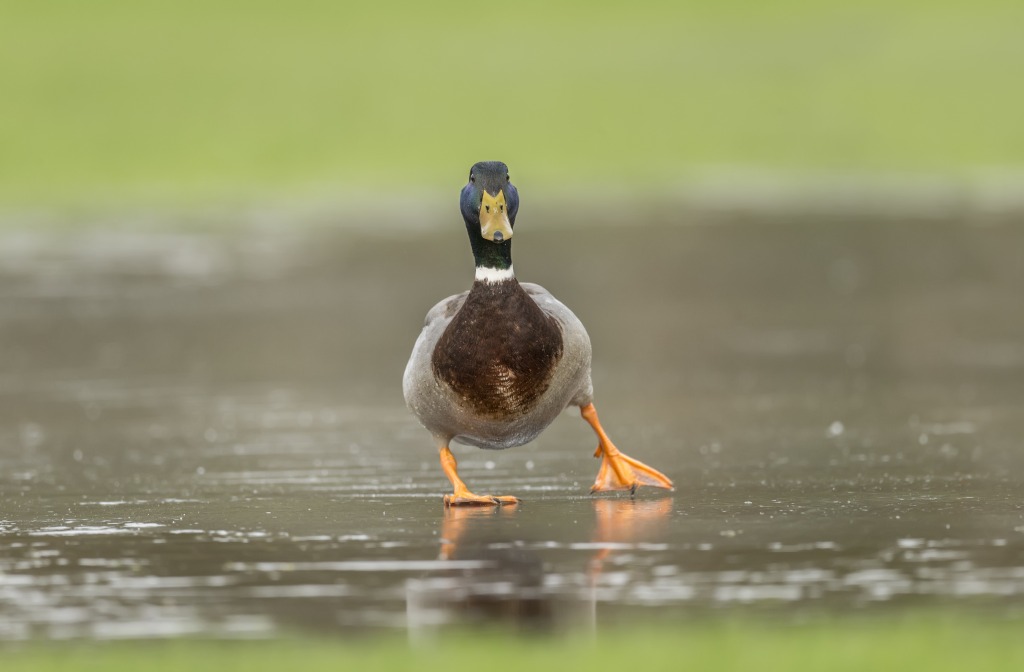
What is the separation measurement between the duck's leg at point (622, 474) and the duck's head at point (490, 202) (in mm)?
989

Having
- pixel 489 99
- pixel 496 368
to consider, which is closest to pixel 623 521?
pixel 496 368

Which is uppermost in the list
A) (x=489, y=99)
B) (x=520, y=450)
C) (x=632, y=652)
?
(x=489, y=99)

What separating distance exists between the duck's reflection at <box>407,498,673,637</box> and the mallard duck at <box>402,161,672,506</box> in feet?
1.04

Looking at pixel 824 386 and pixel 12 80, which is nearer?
pixel 824 386

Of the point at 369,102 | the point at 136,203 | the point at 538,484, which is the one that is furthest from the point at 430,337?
the point at 369,102

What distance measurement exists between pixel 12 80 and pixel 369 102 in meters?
7.00

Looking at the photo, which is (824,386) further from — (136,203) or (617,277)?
(136,203)

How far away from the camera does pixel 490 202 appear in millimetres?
6711

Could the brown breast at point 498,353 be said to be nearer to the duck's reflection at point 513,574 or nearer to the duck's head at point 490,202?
the duck's head at point 490,202

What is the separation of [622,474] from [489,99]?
24.5 metres

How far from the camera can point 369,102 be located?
31.6m

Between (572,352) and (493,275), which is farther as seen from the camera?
(572,352)

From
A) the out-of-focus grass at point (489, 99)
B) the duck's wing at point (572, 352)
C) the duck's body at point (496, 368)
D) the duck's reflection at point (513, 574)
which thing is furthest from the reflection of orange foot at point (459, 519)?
the out-of-focus grass at point (489, 99)

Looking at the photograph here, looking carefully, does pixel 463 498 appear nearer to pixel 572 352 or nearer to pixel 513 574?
pixel 572 352
